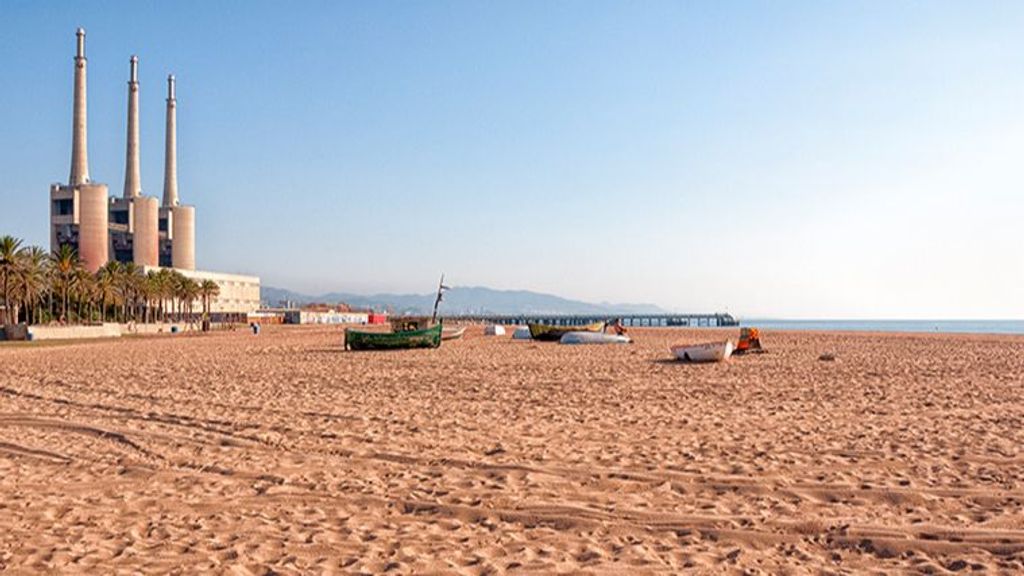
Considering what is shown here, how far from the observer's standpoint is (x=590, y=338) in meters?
44.0

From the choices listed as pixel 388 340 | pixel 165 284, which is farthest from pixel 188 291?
pixel 388 340

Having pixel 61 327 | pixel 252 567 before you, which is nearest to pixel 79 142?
pixel 61 327

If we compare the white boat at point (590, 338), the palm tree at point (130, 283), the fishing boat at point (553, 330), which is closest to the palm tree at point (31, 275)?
the palm tree at point (130, 283)

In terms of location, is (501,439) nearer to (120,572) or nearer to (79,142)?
(120,572)

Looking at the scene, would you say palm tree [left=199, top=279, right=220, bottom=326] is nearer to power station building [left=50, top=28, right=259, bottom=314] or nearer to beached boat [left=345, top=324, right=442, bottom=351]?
power station building [left=50, top=28, right=259, bottom=314]

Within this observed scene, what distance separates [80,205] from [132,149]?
56.6 feet

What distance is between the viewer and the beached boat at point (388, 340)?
127 ft

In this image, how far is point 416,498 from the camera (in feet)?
27.2

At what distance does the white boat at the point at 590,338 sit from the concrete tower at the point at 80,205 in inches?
3389

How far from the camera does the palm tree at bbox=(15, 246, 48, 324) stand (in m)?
64.9

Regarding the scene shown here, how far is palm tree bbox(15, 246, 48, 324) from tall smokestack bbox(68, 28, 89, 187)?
4600 centimetres

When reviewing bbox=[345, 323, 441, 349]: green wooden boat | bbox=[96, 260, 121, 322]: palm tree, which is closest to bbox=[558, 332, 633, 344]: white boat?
bbox=[345, 323, 441, 349]: green wooden boat

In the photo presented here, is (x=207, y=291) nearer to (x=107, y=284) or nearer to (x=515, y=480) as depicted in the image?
(x=107, y=284)

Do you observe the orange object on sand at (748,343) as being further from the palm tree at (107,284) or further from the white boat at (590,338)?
the palm tree at (107,284)
